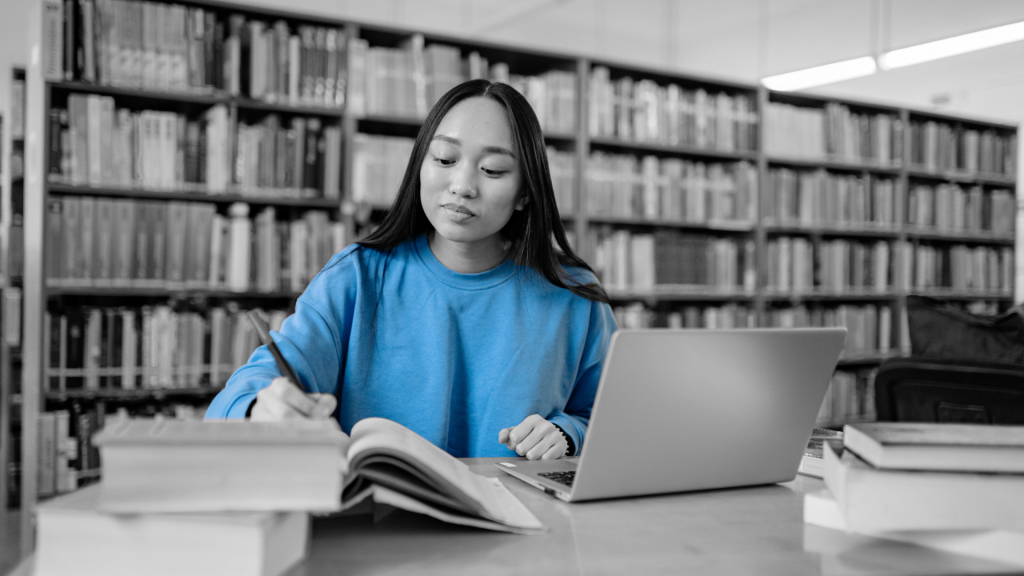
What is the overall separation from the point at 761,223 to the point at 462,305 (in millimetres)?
3064

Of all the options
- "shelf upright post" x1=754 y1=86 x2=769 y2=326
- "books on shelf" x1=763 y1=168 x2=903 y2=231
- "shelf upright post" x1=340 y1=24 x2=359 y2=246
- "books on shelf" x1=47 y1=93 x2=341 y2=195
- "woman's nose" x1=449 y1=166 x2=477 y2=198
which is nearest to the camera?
"woman's nose" x1=449 y1=166 x2=477 y2=198

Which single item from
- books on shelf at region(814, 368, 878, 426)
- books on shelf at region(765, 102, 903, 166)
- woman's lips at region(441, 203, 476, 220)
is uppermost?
books on shelf at region(765, 102, 903, 166)

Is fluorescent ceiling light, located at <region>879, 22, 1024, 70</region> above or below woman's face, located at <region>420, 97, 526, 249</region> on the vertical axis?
above

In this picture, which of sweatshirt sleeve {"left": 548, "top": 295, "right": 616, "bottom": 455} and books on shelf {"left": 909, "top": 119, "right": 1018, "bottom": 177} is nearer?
sweatshirt sleeve {"left": 548, "top": 295, "right": 616, "bottom": 455}

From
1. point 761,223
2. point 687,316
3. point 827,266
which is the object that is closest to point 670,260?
point 687,316

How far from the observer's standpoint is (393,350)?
4.43 ft

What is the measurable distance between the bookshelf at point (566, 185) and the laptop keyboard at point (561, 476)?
85.6 inches

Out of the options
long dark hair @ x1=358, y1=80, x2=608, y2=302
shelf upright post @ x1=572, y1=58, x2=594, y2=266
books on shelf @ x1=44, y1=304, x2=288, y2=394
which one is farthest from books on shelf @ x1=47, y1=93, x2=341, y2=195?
long dark hair @ x1=358, y1=80, x2=608, y2=302

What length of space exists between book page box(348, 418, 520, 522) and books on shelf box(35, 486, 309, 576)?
124mm

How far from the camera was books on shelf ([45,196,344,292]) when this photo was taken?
8.73 feet

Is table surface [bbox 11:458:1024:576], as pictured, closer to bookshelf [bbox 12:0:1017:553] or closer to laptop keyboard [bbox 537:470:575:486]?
laptop keyboard [bbox 537:470:575:486]

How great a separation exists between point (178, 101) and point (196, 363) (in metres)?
0.96

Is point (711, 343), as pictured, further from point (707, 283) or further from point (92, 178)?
point (707, 283)

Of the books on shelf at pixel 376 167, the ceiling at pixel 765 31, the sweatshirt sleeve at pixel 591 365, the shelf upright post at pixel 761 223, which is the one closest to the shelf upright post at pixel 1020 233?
the ceiling at pixel 765 31
